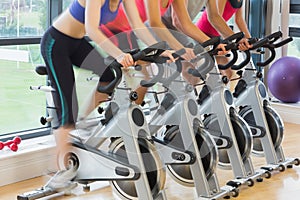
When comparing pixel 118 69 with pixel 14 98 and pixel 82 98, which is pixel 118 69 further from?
pixel 14 98

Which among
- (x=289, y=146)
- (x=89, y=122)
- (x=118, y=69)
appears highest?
(x=118, y=69)

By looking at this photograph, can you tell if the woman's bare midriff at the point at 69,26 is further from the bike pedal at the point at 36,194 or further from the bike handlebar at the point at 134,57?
the bike pedal at the point at 36,194

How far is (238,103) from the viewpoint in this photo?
4418mm

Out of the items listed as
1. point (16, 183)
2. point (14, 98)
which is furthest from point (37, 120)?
point (16, 183)


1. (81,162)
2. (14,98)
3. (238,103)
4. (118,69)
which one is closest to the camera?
(118,69)

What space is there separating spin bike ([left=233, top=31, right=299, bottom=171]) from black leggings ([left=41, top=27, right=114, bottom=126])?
4.55 feet

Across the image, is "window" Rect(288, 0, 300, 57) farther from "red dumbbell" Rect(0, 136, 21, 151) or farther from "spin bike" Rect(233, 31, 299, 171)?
"red dumbbell" Rect(0, 136, 21, 151)

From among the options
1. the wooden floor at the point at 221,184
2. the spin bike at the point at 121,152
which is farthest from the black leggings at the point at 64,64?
the wooden floor at the point at 221,184

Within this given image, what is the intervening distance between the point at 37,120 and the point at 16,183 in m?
0.87

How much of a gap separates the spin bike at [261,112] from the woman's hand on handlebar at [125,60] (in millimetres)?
1439

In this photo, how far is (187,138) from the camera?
11.8 ft

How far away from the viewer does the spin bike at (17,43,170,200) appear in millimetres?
3207

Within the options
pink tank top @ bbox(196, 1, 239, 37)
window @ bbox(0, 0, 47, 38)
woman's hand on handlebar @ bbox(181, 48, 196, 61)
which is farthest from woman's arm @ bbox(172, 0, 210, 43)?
window @ bbox(0, 0, 47, 38)

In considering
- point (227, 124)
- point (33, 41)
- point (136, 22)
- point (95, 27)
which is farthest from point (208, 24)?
point (95, 27)
